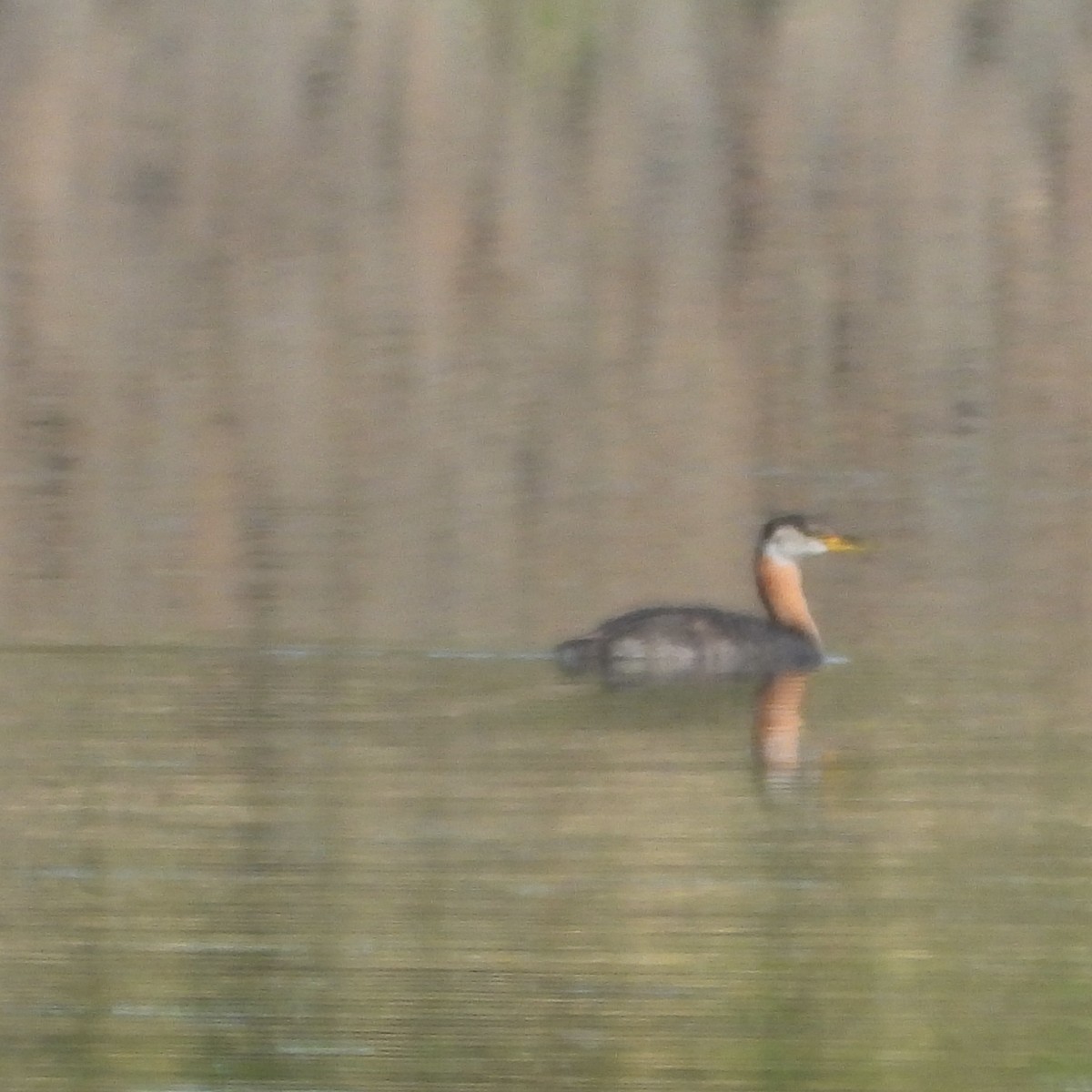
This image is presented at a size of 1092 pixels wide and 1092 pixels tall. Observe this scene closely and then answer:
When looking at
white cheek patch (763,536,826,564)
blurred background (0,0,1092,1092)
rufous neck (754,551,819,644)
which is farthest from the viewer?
white cheek patch (763,536,826,564)

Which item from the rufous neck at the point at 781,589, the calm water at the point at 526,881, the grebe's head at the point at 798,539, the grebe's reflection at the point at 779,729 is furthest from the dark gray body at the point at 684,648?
the grebe's head at the point at 798,539

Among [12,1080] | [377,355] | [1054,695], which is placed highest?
[377,355]

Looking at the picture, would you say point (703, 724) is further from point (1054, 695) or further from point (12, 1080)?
point (12, 1080)

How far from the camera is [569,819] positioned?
390 inches

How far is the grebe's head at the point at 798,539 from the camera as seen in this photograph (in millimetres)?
14148

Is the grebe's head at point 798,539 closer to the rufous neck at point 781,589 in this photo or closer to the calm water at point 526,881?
the rufous neck at point 781,589

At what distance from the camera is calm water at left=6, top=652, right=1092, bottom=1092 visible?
7.69m

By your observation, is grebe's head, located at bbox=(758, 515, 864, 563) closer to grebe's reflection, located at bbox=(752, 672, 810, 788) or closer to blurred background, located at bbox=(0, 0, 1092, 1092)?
blurred background, located at bbox=(0, 0, 1092, 1092)

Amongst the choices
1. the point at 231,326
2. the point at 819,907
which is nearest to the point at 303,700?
the point at 819,907

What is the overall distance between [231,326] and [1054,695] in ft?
35.5

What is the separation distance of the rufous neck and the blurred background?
7.7 inches

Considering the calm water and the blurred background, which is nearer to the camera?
the calm water

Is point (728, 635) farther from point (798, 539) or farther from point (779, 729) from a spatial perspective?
point (779, 729)

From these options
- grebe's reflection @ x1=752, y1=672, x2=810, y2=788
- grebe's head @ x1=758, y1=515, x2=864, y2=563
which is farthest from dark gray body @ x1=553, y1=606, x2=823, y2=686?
grebe's head @ x1=758, y1=515, x2=864, y2=563
